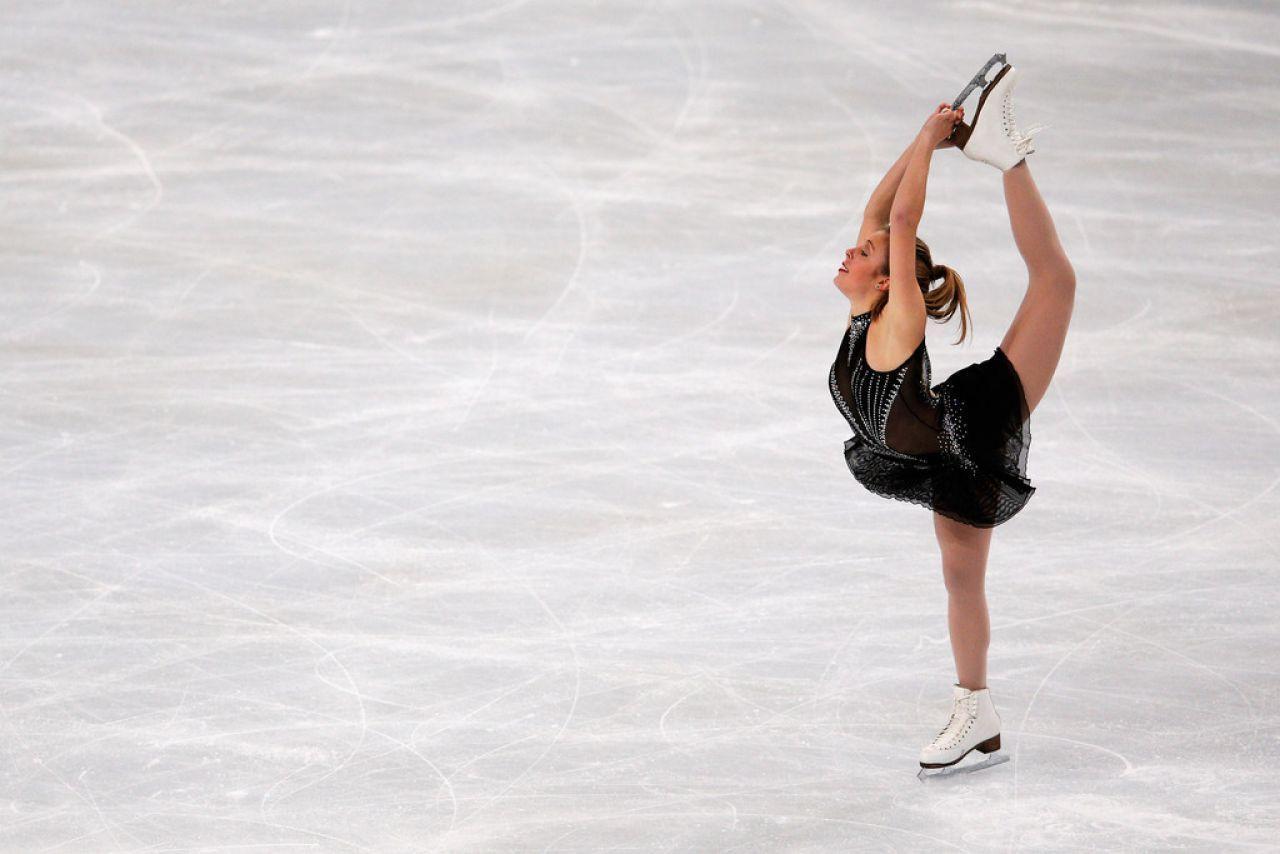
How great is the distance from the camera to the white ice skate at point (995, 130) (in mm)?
4066

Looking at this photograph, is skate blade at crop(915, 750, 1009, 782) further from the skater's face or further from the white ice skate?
the white ice skate

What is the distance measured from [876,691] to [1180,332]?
11.8 ft

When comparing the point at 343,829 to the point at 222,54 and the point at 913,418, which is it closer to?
the point at 913,418

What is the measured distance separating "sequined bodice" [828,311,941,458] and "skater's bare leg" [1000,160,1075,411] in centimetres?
27

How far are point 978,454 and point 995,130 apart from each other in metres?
0.79

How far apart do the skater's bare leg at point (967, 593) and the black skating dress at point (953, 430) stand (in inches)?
3.4

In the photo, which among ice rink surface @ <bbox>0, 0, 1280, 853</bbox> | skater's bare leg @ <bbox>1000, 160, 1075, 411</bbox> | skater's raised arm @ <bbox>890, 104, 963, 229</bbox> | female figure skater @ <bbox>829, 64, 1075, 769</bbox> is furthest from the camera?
ice rink surface @ <bbox>0, 0, 1280, 853</bbox>

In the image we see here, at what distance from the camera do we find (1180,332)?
7648mm

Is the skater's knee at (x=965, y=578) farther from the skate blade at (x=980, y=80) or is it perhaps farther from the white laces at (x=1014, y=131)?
the skate blade at (x=980, y=80)

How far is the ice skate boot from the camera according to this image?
13.9 feet

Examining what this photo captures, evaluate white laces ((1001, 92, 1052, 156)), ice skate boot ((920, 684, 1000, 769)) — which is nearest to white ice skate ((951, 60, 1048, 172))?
white laces ((1001, 92, 1052, 156))

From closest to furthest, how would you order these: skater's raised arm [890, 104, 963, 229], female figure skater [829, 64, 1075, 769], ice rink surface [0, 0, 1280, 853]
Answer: skater's raised arm [890, 104, 963, 229] < female figure skater [829, 64, 1075, 769] < ice rink surface [0, 0, 1280, 853]

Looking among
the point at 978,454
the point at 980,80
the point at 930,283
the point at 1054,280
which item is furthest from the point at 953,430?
the point at 980,80

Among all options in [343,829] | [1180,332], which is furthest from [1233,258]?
[343,829]
